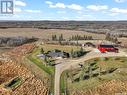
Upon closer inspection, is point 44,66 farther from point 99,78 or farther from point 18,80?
point 99,78

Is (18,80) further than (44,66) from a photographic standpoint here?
No

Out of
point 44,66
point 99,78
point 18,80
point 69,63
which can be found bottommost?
point 18,80

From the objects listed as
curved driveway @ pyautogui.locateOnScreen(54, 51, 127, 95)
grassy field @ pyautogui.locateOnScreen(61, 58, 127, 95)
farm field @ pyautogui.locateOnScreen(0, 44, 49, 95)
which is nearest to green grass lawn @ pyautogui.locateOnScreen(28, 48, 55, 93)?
curved driveway @ pyautogui.locateOnScreen(54, 51, 127, 95)

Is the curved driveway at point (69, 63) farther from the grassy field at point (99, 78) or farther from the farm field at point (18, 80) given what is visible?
the farm field at point (18, 80)

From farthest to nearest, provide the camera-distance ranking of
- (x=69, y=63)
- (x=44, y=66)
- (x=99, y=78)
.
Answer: (x=69, y=63), (x=44, y=66), (x=99, y=78)

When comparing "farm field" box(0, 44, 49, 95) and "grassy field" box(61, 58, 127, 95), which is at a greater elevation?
"grassy field" box(61, 58, 127, 95)

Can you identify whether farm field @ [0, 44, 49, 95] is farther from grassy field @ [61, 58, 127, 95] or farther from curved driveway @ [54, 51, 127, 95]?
grassy field @ [61, 58, 127, 95]

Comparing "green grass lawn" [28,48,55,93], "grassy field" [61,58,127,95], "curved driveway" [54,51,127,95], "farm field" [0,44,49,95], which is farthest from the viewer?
"green grass lawn" [28,48,55,93]

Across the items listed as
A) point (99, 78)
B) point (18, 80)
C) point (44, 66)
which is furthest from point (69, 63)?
point (18, 80)

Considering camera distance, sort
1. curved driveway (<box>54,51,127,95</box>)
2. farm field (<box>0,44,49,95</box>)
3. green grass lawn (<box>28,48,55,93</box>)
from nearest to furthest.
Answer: farm field (<box>0,44,49,95</box>), curved driveway (<box>54,51,127,95</box>), green grass lawn (<box>28,48,55,93</box>)

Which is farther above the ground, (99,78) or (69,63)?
(69,63)

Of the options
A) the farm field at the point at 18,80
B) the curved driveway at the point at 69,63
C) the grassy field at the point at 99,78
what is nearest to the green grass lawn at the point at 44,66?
the curved driveway at the point at 69,63
